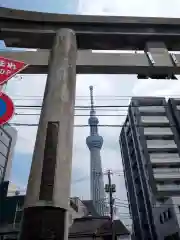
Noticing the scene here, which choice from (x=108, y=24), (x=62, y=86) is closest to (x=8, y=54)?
(x=62, y=86)

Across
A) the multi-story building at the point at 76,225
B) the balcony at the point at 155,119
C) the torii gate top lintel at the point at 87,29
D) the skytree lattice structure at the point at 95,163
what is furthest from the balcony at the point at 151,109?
the skytree lattice structure at the point at 95,163

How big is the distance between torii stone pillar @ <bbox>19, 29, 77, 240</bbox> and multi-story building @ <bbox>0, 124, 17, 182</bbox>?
3156 cm

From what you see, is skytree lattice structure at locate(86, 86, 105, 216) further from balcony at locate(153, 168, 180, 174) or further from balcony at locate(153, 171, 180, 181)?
balcony at locate(153, 171, 180, 181)

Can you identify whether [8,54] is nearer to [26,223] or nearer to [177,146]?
[26,223]

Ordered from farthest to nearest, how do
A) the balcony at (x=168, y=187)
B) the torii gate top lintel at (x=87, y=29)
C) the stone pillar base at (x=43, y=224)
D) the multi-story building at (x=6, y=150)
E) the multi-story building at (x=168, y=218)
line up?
the balcony at (x=168, y=187), the multi-story building at (x=6, y=150), the multi-story building at (x=168, y=218), the torii gate top lintel at (x=87, y=29), the stone pillar base at (x=43, y=224)

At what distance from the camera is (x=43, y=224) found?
2795 millimetres

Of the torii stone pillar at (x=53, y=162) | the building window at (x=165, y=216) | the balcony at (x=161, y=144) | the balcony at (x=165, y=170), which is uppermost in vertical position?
the balcony at (x=161, y=144)

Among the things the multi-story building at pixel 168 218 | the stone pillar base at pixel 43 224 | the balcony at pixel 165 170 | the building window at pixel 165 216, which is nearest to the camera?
the stone pillar base at pixel 43 224

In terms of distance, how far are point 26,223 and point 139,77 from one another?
3919 mm

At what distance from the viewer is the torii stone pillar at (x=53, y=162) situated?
111 inches

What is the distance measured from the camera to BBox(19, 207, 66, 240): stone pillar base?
108 inches

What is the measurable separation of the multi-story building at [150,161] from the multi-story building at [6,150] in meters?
20.9

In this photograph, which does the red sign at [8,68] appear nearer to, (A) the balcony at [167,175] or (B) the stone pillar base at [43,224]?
(B) the stone pillar base at [43,224]

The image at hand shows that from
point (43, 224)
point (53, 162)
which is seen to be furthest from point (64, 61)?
point (43, 224)
